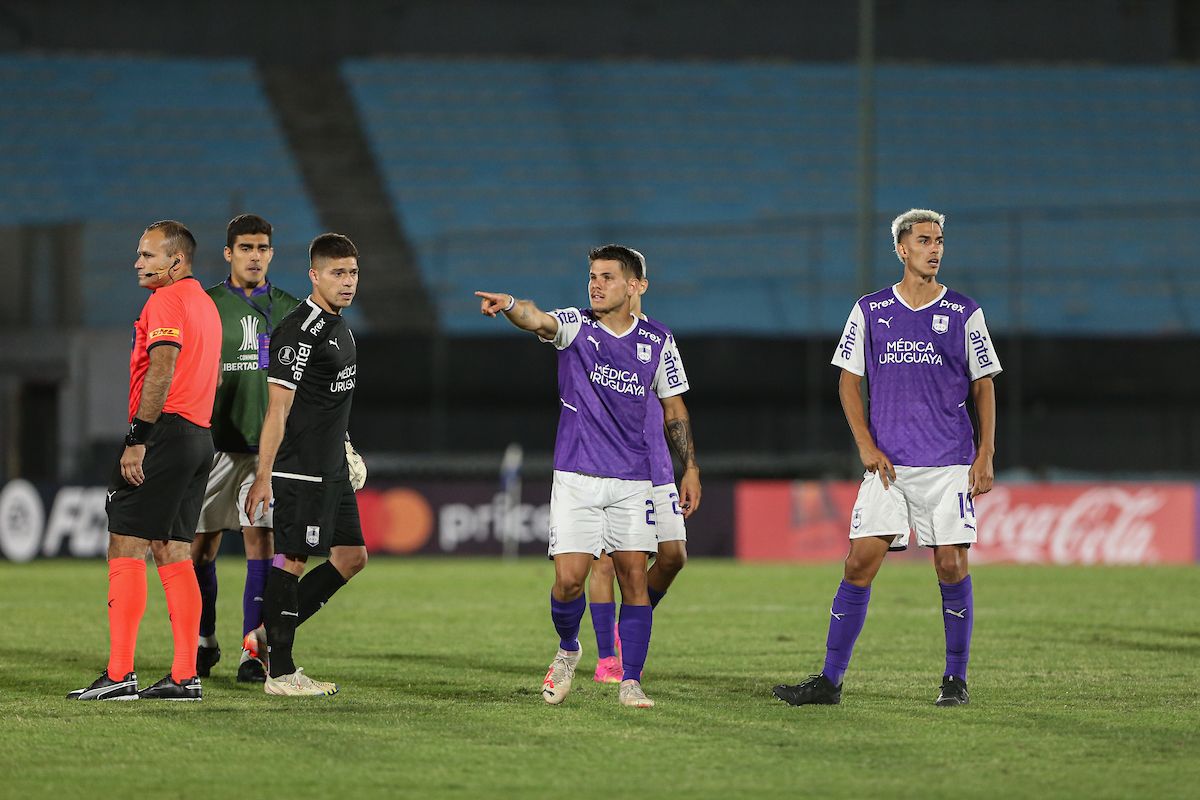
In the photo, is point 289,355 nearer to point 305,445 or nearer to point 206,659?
point 305,445

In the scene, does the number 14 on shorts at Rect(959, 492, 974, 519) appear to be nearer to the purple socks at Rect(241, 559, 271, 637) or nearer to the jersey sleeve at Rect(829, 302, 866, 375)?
the jersey sleeve at Rect(829, 302, 866, 375)

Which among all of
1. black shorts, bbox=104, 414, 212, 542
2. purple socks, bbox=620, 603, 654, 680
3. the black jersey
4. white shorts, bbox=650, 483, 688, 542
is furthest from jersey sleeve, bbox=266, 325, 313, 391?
white shorts, bbox=650, 483, 688, 542

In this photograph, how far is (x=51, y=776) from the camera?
17.7ft

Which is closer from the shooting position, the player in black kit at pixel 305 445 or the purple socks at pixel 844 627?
the purple socks at pixel 844 627

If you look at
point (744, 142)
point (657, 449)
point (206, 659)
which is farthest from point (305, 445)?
point (744, 142)

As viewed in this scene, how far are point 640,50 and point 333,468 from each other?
25.8 metres

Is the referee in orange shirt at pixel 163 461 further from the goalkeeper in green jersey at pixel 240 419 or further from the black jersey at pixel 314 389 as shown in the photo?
the goalkeeper in green jersey at pixel 240 419

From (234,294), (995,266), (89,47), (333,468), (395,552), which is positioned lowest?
(395,552)

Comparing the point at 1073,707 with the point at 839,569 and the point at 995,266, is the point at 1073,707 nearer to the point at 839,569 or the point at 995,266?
the point at 839,569

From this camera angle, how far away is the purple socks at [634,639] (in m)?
7.20

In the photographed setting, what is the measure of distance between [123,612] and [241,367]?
1720 mm

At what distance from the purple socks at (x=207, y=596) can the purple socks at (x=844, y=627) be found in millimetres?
3236

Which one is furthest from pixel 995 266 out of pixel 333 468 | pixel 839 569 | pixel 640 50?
pixel 333 468

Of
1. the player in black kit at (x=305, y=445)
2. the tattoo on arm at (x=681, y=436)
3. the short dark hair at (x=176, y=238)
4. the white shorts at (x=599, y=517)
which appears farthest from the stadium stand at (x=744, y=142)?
the white shorts at (x=599, y=517)
